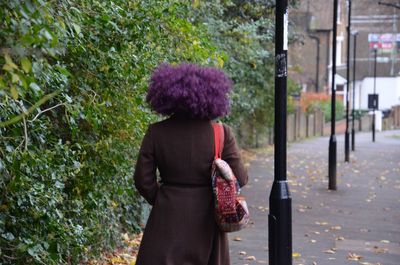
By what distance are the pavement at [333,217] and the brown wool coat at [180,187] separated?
3.43 metres

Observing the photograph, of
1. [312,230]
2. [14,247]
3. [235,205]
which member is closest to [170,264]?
[235,205]

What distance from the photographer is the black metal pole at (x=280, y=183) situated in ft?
18.2

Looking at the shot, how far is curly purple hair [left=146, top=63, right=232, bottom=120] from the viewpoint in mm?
4367

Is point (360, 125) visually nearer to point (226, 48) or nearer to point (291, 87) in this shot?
point (291, 87)

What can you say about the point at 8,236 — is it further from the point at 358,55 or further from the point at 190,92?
the point at 358,55

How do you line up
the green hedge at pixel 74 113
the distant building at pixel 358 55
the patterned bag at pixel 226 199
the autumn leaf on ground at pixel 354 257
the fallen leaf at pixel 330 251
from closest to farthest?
the green hedge at pixel 74 113 < the patterned bag at pixel 226 199 < the autumn leaf on ground at pixel 354 257 < the fallen leaf at pixel 330 251 < the distant building at pixel 358 55

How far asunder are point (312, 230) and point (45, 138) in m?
5.79

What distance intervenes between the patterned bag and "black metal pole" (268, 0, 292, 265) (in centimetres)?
118

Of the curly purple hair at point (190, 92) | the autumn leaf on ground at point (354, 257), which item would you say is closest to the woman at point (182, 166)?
the curly purple hair at point (190, 92)

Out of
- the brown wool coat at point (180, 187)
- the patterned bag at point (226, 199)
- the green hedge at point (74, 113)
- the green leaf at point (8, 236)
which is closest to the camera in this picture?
the green hedge at point (74, 113)

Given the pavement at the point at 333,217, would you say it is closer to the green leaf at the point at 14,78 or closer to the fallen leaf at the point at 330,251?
the fallen leaf at the point at 330,251

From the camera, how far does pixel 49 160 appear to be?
191 inches

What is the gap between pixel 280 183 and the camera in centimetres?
561

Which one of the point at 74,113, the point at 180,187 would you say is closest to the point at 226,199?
the point at 180,187
